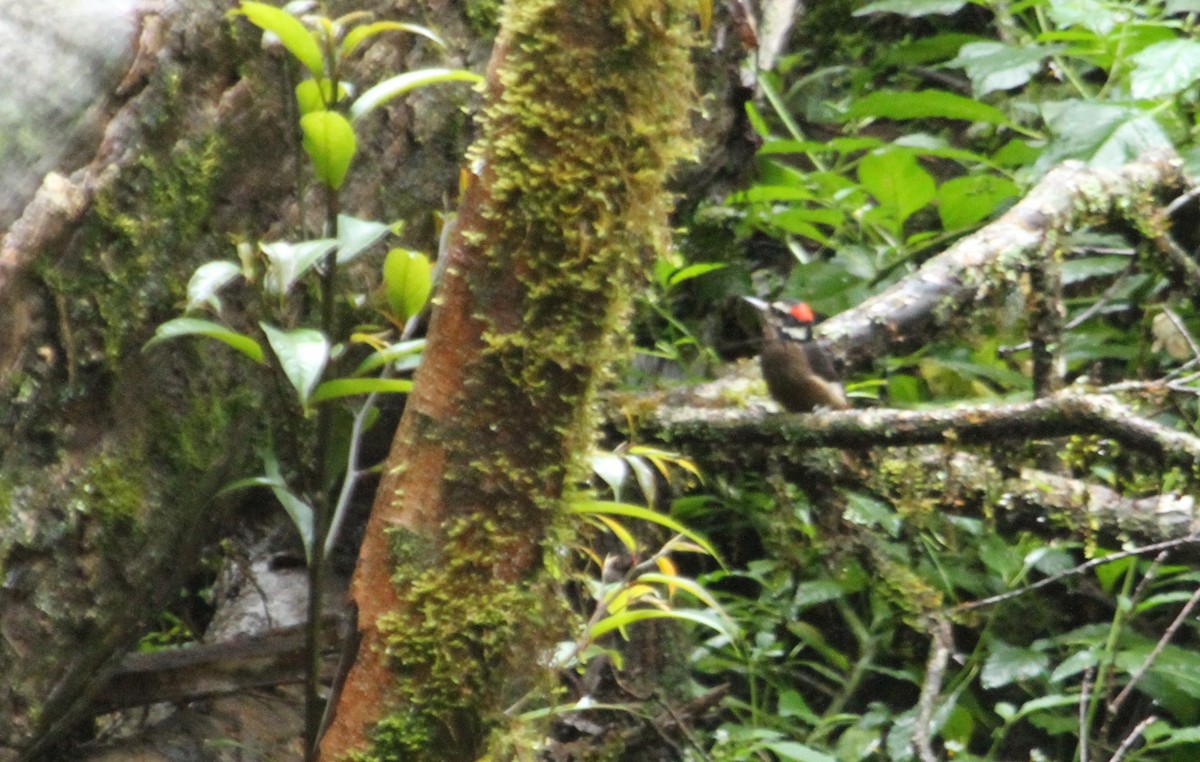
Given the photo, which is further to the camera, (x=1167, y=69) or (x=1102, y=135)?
(x=1102, y=135)

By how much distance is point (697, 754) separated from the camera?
8.20ft

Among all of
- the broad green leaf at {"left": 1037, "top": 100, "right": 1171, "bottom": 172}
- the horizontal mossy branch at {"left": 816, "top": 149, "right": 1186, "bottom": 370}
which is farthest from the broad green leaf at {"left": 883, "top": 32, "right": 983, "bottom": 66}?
the horizontal mossy branch at {"left": 816, "top": 149, "right": 1186, "bottom": 370}

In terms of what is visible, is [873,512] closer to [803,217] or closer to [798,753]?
[798,753]

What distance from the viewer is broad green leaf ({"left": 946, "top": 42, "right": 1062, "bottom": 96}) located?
3.29m

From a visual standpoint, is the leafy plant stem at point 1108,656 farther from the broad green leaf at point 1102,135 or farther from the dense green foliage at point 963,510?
the broad green leaf at point 1102,135

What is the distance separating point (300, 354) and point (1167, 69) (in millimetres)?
2301

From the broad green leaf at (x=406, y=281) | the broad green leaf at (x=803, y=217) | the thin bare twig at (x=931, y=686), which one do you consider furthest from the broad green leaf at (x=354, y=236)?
the broad green leaf at (x=803, y=217)

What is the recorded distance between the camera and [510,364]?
1490 mm

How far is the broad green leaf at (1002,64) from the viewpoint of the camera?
329 centimetres

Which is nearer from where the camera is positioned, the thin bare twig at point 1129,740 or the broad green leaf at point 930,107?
the thin bare twig at point 1129,740

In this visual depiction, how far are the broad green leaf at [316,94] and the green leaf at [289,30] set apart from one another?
0.04 feet

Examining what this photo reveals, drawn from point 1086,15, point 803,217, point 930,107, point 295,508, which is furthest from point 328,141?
point 1086,15

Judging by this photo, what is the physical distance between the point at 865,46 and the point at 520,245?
11.6ft

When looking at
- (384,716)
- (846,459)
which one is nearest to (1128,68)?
(846,459)
